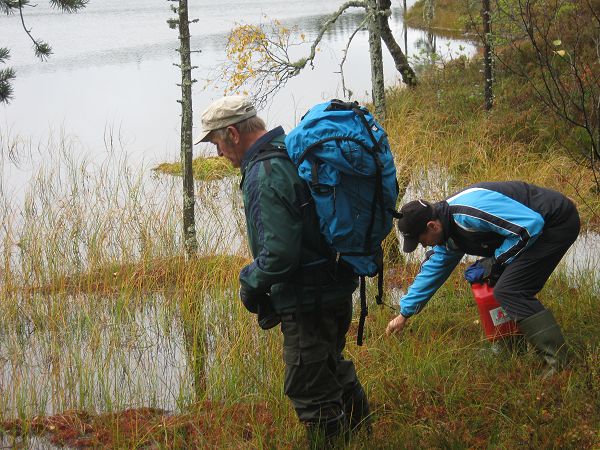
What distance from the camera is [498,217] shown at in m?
3.93

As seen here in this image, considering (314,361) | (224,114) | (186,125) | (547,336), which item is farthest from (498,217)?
(186,125)

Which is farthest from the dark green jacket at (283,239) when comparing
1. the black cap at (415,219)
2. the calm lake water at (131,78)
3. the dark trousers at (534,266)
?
the calm lake water at (131,78)

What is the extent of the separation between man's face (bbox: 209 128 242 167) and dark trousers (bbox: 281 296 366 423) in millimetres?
704

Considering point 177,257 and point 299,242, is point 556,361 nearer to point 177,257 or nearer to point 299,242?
point 299,242

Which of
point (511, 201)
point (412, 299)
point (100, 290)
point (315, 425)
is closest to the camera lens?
point (315, 425)

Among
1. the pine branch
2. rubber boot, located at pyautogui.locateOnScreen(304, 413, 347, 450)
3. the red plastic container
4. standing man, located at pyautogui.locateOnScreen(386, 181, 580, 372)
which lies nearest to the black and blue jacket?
standing man, located at pyautogui.locateOnScreen(386, 181, 580, 372)

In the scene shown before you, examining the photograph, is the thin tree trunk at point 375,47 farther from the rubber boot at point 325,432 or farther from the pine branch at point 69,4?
the rubber boot at point 325,432

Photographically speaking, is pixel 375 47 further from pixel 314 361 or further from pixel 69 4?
pixel 314 361

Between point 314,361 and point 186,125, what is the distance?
4151 mm

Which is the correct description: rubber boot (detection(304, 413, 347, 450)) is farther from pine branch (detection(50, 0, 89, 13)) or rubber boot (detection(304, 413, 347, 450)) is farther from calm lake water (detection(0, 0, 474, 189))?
calm lake water (detection(0, 0, 474, 189))

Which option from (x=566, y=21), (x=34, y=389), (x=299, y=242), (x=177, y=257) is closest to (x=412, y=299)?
(x=299, y=242)

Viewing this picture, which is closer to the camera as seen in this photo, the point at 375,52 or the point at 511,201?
the point at 511,201

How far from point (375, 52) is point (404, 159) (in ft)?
3.84

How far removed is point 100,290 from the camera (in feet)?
20.5
